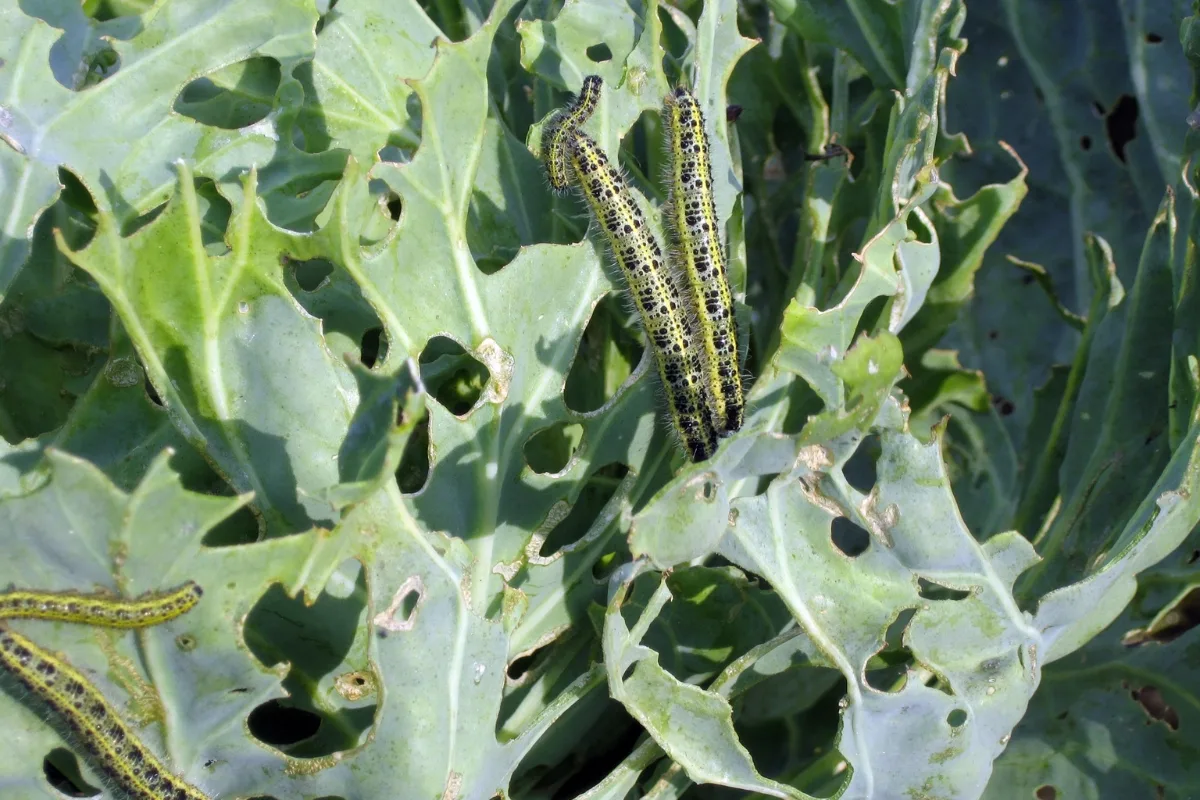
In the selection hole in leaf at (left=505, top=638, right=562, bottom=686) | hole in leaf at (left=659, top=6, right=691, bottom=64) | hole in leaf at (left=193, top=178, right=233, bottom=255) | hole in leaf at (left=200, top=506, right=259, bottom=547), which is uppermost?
hole in leaf at (left=659, top=6, right=691, bottom=64)

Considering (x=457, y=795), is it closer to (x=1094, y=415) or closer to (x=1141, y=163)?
(x=1094, y=415)

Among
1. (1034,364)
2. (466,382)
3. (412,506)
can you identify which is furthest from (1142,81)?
(412,506)

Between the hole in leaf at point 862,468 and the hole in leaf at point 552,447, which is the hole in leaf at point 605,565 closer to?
the hole in leaf at point 552,447

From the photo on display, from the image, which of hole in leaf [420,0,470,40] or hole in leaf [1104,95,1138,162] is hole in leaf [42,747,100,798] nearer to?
hole in leaf [420,0,470,40]

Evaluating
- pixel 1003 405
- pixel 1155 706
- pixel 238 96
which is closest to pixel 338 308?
pixel 238 96

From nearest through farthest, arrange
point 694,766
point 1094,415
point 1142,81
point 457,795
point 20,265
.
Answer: point 457,795, point 694,766, point 20,265, point 1094,415, point 1142,81

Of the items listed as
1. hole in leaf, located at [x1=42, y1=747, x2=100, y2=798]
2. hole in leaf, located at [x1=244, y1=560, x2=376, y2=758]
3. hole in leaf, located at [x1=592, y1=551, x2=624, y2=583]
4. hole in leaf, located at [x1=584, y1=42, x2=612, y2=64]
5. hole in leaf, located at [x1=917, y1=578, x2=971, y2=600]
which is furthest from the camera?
hole in leaf, located at [x1=584, y1=42, x2=612, y2=64]

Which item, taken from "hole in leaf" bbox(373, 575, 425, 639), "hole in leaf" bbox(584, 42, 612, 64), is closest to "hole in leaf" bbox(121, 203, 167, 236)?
"hole in leaf" bbox(373, 575, 425, 639)
